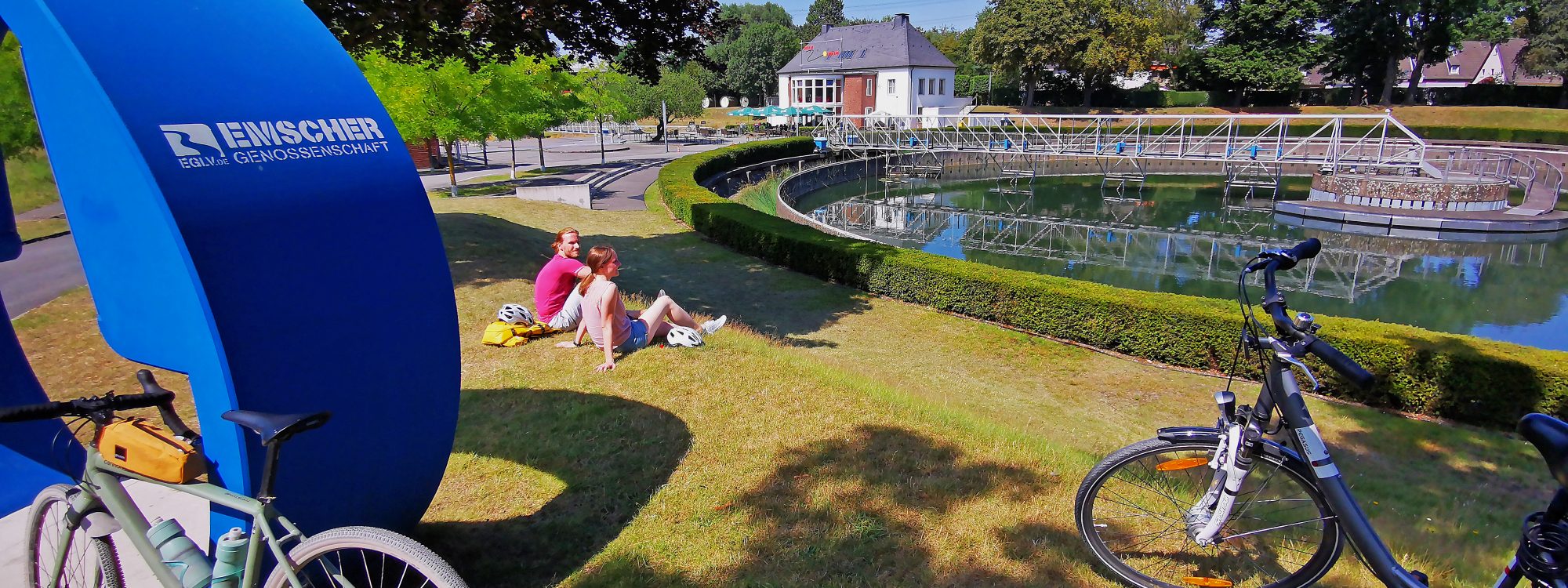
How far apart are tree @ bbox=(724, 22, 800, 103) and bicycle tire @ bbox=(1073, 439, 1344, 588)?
8133 cm

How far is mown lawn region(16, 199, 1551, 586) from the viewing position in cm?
392

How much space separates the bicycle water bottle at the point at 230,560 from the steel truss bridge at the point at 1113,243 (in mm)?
17776

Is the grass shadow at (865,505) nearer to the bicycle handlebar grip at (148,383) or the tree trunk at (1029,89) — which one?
Result: the bicycle handlebar grip at (148,383)

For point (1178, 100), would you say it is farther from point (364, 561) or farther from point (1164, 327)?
point (364, 561)

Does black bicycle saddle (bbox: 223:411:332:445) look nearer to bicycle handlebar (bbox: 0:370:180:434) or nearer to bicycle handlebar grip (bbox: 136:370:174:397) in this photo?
bicycle handlebar (bbox: 0:370:180:434)

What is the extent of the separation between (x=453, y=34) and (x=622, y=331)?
262 inches

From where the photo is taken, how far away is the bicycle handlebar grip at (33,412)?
2711 mm

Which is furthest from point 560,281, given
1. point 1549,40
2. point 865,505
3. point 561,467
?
point 1549,40

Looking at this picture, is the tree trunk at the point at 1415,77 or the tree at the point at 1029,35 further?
the tree at the point at 1029,35

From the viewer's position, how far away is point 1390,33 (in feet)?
156

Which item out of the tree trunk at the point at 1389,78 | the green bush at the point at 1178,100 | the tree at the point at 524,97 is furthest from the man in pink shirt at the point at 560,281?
the green bush at the point at 1178,100

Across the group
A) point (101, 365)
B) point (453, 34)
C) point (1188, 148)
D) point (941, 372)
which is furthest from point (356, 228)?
point (1188, 148)

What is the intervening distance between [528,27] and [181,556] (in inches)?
384

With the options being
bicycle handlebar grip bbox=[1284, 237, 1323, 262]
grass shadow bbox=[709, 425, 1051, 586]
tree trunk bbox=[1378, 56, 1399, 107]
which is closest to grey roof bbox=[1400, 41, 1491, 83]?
tree trunk bbox=[1378, 56, 1399, 107]
